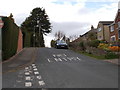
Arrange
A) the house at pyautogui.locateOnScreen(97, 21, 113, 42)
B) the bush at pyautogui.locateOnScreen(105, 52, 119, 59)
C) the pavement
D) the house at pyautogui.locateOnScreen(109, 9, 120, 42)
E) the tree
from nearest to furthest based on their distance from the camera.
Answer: the pavement < the bush at pyautogui.locateOnScreen(105, 52, 119, 59) < the house at pyautogui.locateOnScreen(109, 9, 120, 42) < the house at pyautogui.locateOnScreen(97, 21, 113, 42) < the tree

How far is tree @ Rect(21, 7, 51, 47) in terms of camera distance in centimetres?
7444

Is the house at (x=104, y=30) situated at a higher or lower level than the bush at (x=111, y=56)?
higher

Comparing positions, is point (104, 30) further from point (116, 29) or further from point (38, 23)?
point (38, 23)

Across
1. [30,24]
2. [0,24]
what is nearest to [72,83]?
[0,24]

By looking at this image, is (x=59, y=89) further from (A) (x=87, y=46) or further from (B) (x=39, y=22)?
(B) (x=39, y=22)

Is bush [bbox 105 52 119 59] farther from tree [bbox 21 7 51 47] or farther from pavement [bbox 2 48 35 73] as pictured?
tree [bbox 21 7 51 47]

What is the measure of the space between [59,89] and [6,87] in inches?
75.9

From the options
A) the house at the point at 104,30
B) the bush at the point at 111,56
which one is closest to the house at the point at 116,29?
the house at the point at 104,30

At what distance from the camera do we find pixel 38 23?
75625 millimetres

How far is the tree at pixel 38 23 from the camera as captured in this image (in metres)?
74.4

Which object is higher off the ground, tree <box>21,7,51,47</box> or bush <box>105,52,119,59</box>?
tree <box>21,7,51,47</box>

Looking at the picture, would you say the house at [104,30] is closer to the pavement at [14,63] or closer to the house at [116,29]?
the house at [116,29]

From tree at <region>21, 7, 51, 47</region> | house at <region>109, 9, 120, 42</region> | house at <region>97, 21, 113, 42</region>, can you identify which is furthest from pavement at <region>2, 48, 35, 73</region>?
tree at <region>21, 7, 51, 47</region>

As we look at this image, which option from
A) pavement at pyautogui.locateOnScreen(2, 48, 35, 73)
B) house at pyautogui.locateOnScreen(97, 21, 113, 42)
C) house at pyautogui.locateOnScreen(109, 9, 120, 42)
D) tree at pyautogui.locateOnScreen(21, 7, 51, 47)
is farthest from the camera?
tree at pyautogui.locateOnScreen(21, 7, 51, 47)
